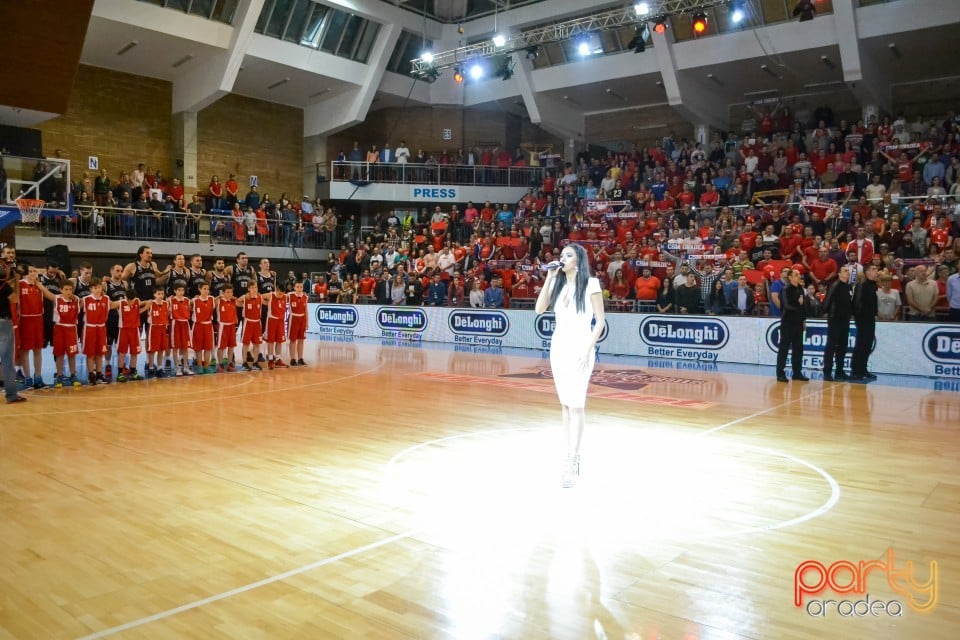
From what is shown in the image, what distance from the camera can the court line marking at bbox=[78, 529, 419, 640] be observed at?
312cm

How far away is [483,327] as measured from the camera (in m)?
17.7

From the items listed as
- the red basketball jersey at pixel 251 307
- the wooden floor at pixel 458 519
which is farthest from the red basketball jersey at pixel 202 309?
the wooden floor at pixel 458 519

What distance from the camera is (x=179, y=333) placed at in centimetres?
1136

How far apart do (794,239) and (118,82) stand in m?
21.4

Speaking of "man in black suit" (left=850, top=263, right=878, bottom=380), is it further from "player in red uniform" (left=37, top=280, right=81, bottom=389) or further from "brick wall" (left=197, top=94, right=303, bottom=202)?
"brick wall" (left=197, top=94, right=303, bottom=202)

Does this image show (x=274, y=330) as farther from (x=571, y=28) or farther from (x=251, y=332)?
(x=571, y=28)

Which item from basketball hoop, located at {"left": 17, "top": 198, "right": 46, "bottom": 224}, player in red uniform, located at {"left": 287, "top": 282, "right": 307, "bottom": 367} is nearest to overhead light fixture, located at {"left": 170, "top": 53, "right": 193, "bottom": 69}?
basketball hoop, located at {"left": 17, "top": 198, "right": 46, "bottom": 224}

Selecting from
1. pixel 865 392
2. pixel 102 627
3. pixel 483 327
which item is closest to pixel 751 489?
pixel 102 627

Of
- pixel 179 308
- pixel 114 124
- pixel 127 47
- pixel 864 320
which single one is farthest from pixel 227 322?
pixel 114 124

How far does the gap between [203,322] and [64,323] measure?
2.05 meters

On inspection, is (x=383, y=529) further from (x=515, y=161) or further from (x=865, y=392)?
(x=515, y=161)

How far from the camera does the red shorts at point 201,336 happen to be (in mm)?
11570

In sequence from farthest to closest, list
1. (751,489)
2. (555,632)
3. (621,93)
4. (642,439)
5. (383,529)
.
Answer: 1. (621,93)
2. (642,439)
3. (751,489)
4. (383,529)
5. (555,632)

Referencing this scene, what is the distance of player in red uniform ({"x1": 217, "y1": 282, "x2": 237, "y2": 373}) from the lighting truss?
1235 cm
